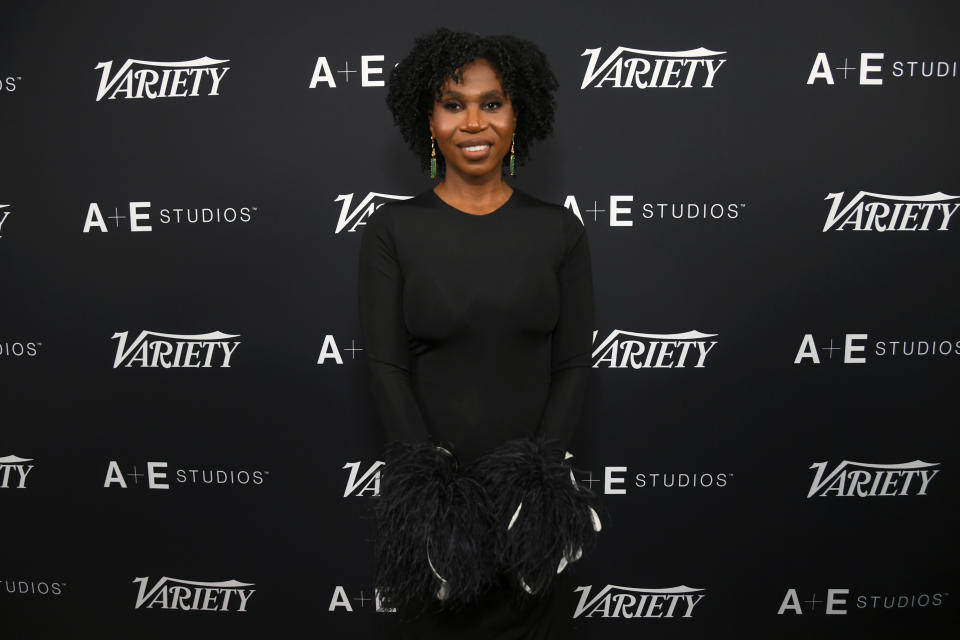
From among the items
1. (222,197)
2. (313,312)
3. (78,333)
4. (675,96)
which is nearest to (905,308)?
(675,96)

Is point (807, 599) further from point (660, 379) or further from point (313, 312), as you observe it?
point (313, 312)

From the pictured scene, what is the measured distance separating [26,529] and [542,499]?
2041mm

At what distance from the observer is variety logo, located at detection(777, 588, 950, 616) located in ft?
7.01

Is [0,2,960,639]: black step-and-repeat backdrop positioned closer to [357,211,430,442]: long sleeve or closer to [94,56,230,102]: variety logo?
[94,56,230,102]: variety logo

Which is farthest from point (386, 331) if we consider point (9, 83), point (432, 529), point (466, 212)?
point (9, 83)

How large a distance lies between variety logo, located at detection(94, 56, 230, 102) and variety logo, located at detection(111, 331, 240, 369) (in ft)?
2.51

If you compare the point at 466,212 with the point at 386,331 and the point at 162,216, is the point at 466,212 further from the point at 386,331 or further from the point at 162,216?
the point at 162,216

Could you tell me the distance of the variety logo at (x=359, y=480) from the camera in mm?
2105

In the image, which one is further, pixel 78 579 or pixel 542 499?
pixel 78 579

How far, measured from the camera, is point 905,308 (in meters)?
2.01

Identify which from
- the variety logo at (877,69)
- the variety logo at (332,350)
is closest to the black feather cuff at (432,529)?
the variety logo at (332,350)

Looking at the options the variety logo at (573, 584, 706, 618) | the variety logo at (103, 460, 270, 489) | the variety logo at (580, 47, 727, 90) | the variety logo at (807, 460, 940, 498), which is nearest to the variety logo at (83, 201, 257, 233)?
the variety logo at (103, 460, 270, 489)

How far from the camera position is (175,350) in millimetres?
2092

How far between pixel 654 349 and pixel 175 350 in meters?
1.58
